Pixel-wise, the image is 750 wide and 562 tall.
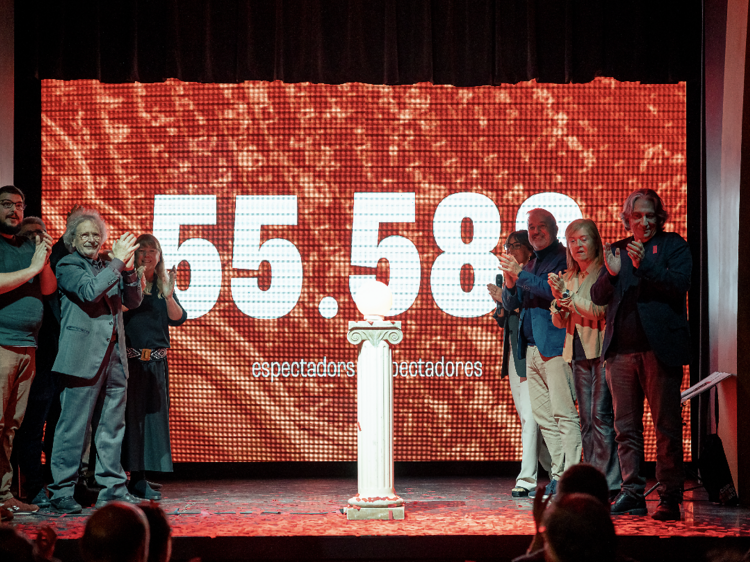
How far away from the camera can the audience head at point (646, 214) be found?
3.85 metres

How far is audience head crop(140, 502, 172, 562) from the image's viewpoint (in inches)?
74.7

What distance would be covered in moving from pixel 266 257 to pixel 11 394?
1.95m

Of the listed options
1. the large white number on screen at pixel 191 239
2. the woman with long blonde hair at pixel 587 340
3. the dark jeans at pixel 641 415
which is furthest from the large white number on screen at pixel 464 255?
the dark jeans at pixel 641 415

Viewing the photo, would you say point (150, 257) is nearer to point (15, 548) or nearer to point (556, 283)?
point (556, 283)

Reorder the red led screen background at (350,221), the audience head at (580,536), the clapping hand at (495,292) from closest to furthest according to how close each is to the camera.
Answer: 1. the audience head at (580,536)
2. the clapping hand at (495,292)
3. the red led screen background at (350,221)

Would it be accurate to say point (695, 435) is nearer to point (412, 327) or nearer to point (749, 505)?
point (749, 505)

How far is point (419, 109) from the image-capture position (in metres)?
5.47

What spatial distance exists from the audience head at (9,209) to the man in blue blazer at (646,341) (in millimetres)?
2909

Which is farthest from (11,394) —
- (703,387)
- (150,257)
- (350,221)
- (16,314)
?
(703,387)

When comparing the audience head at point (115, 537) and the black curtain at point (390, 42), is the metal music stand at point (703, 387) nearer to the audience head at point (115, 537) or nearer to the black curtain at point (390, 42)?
the black curtain at point (390, 42)

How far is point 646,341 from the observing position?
3811 millimetres

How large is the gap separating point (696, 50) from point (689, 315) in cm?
180

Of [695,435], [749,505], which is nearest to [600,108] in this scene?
[695,435]

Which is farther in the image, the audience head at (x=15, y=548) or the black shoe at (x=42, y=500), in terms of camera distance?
the black shoe at (x=42, y=500)
